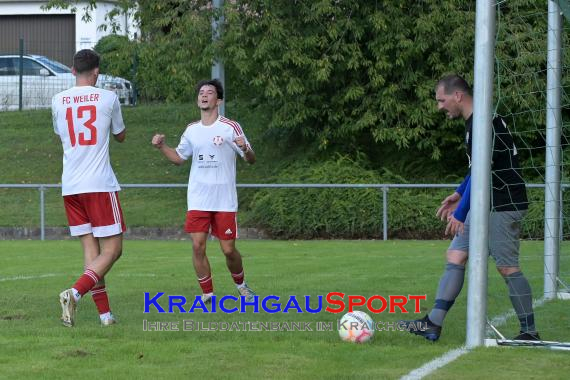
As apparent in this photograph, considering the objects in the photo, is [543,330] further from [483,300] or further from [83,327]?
[83,327]

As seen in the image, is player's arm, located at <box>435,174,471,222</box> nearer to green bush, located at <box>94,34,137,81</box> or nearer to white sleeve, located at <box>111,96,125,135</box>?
white sleeve, located at <box>111,96,125,135</box>

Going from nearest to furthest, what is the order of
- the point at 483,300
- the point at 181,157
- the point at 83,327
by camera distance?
1. the point at 483,300
2. the point at 83,327
3. the point at 181,157

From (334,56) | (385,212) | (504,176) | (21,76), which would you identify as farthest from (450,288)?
(21,76)

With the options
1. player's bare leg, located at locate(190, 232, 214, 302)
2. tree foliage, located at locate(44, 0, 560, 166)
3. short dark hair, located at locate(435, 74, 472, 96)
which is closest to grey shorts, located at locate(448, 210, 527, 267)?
short dark hair, located at locate(435, 74, 472, 96)

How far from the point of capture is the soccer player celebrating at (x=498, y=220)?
27.4 feet

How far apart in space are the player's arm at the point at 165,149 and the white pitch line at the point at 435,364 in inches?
126

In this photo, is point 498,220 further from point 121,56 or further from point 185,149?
point 121,56

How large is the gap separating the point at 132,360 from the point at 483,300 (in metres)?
2.52

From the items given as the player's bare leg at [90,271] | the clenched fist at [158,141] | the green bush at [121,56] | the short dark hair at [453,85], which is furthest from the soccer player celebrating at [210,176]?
the green bush at [121,56]

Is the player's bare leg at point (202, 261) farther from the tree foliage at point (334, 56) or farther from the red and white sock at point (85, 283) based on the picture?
the tree foliage at point (334, 56)

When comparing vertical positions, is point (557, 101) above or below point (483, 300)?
above

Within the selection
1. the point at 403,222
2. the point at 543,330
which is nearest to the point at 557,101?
the point at 543,330

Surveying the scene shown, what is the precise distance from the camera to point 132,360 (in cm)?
758

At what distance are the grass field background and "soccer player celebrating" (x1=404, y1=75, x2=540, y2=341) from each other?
40 centimetres
